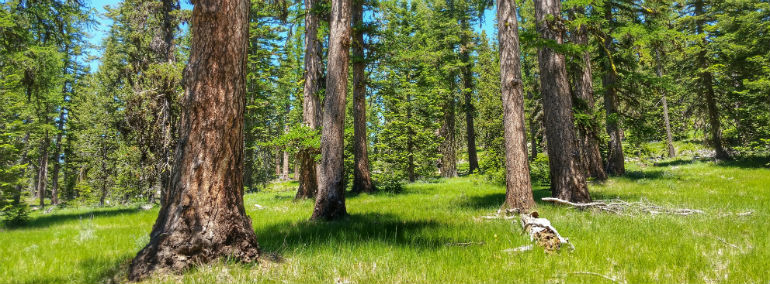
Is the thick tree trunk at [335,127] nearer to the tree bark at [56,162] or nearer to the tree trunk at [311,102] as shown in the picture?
the tree trunk at [311,102]

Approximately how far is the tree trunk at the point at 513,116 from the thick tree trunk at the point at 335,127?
3.62 metres

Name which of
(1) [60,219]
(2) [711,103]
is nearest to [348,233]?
(1) [60,219]

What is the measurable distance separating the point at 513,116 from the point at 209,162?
600 cm

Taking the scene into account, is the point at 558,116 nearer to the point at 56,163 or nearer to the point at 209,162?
the point at 209,162

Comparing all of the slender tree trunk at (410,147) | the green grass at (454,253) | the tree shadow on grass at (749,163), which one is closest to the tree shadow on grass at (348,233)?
the green grass at (454,253)

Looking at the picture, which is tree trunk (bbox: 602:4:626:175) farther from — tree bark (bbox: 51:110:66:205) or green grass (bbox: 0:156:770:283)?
tree bark (bbox: 51:110:66:205)

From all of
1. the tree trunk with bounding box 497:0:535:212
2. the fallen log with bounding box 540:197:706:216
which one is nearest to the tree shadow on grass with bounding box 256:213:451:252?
the tree trunk with bounding box 497:0:535:212

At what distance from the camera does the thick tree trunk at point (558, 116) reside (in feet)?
26.7

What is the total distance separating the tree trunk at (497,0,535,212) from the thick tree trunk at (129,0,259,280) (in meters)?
5.43

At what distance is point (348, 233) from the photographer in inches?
213

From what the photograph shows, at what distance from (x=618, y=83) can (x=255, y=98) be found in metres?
21.7

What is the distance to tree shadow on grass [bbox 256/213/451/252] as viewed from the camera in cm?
469

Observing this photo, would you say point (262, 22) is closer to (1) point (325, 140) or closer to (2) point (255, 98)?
(2) point (255, 98)

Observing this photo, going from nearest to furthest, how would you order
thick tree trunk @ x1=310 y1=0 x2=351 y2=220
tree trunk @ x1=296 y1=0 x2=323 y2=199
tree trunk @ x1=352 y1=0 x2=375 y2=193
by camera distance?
1. thick tree trunk @ x1=310 y1=0 x2=351 y2=220
2. tree trunk @ x1=296 y1=0 x2=323 y2=199
3. tree trunk @ x1=352 y1=0 x2=375 y2=193
